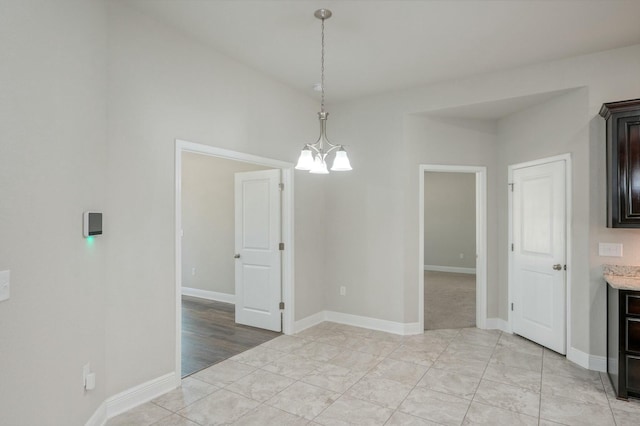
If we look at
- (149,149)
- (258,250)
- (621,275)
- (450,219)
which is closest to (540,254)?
(621,275)

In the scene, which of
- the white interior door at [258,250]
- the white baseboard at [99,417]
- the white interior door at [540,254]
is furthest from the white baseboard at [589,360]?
the white baseboard at [99,417]

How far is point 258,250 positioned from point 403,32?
3101 mm

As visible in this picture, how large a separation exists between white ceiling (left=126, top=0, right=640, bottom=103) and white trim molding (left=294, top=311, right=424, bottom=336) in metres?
3.14

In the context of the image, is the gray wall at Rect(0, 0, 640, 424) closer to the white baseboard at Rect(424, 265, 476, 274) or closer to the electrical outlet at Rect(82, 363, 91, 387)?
the electrical outlet at Rect(82, 363, 91, 387)

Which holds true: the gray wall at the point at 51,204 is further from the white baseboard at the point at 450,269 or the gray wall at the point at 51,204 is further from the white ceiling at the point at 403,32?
the white baseboard at the point at 450,269

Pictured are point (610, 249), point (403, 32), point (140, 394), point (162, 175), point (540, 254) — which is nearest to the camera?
point (140, 394)

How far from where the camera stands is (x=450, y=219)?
9797mm

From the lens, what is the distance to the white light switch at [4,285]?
5.22 ft

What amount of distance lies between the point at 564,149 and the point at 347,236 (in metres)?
2.77

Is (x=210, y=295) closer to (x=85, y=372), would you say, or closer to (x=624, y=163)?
(x=85, y=372)

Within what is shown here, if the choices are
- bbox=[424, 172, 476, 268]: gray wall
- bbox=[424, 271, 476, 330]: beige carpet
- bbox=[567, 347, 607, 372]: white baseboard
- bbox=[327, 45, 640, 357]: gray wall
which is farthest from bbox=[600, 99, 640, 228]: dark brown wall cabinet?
bbox=[424, 172, 476, 268]: gray wall

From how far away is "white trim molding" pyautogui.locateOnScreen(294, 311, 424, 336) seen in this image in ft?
15.1

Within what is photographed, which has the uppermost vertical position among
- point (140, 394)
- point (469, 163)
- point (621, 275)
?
point (469, 163)

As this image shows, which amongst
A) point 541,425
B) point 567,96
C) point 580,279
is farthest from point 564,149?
point 541,425
